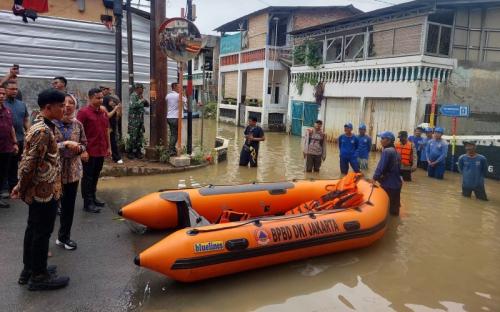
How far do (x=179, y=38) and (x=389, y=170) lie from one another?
4691 millimetres

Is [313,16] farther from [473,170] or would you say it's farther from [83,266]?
[83,266]

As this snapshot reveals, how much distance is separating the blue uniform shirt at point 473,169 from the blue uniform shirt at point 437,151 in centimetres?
192

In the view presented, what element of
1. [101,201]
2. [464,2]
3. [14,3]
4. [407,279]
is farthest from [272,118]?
[407,279]

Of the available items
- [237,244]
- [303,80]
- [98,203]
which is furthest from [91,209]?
[303,80]

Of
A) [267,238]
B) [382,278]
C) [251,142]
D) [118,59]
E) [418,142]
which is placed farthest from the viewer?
[418,142]

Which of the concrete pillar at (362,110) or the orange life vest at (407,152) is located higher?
the concrete pillar at (362,110)

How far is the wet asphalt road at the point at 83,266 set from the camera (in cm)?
353

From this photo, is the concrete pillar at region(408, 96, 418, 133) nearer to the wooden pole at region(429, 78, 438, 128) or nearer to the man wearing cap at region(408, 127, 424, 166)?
the wooden pole at region(429, 78, 438, 128)

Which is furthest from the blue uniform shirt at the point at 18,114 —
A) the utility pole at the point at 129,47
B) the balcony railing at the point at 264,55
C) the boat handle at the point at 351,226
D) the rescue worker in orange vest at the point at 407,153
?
the balcony railing at the point at 264,55

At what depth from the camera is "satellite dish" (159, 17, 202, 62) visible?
26.5ft

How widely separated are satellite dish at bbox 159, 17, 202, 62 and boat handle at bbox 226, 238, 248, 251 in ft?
16.9

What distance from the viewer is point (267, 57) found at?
22.4m

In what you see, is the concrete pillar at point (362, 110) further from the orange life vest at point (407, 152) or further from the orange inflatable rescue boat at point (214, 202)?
the orange inflatable rescue boat at point (214, 202)

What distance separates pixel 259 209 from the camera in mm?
5895
